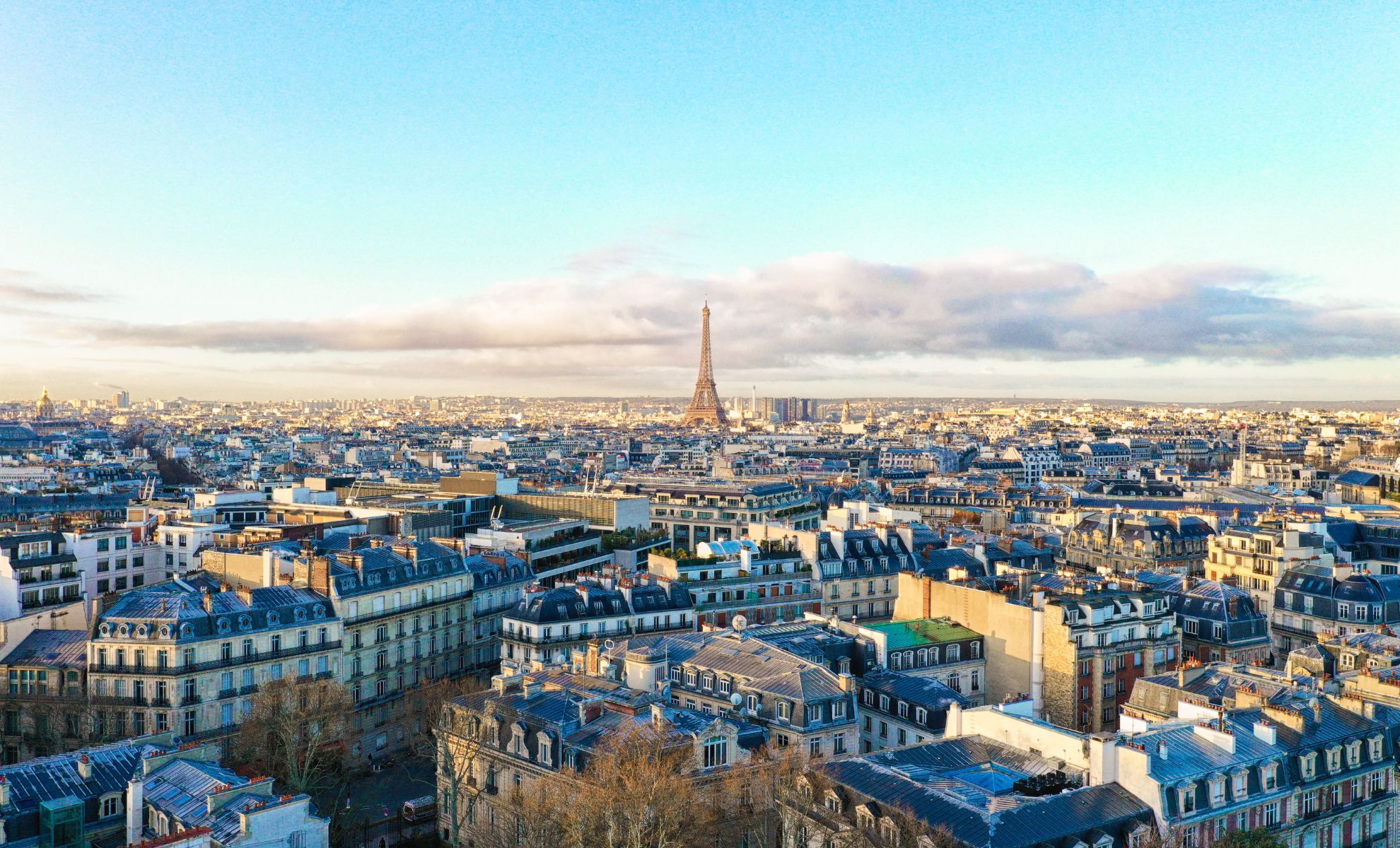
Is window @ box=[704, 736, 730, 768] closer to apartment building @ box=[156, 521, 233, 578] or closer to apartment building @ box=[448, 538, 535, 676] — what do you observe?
apartment building @ box=[448, 538, 535, 676]

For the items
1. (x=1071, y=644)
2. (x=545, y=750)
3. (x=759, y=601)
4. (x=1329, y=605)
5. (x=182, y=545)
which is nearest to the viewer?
(x=545, y=750)

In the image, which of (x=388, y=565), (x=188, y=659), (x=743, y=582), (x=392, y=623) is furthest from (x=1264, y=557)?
(x=188, y=659)

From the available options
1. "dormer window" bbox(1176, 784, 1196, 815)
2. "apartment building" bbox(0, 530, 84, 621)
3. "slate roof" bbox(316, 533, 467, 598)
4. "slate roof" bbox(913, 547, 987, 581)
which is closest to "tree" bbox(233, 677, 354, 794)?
"slate roof" bbox(316, 533, 467, 598)

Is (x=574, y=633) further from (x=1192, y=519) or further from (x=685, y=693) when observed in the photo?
(x=1192, y=519)

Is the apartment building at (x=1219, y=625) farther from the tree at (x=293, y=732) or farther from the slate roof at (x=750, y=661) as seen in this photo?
the tree at (x=293, y=732)

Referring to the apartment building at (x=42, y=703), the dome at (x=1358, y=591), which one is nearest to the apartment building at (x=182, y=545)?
the apartment building at (x=42, y=703)

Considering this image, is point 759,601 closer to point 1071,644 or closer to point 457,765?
point 1071,644
